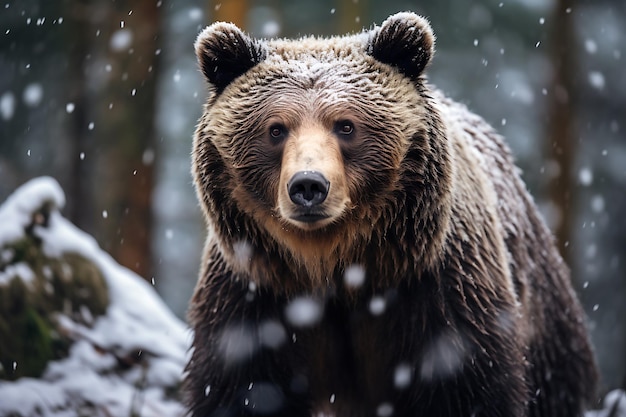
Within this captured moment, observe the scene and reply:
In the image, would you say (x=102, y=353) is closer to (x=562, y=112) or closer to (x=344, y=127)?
(x=344, y=127)

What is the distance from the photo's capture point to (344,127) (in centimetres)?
428

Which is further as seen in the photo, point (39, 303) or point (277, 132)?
point (39, 303)

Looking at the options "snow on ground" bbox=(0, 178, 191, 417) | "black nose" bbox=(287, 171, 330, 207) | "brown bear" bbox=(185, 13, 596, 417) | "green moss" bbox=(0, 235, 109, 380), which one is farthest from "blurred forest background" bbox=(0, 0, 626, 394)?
"black nose" bbox=(287, 171, 330, 207)

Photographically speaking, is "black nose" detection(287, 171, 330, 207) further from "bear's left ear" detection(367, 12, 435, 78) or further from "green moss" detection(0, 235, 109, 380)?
"green moss" detection(0, 235, 109, 380)

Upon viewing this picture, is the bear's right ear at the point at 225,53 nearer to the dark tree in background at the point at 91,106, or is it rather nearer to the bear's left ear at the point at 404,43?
the bear's left ear at the point at 404,43

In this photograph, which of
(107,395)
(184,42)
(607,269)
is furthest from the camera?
(607,269)

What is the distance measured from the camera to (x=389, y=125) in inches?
170

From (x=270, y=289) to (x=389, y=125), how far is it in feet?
3.51

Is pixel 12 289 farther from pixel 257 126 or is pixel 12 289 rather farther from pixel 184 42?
pixel 184 42

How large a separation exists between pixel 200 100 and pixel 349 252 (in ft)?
41.8

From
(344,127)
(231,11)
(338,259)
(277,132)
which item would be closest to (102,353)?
(338,259)

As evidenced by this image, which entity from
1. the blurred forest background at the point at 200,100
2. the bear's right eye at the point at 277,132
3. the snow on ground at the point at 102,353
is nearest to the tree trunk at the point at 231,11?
the blurred forest background at the point at 200,100

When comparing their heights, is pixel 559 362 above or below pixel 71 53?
below

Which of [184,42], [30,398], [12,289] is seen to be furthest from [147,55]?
[30,398]
